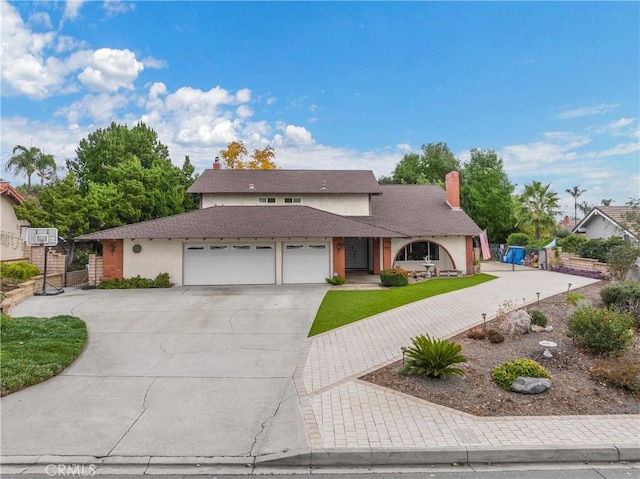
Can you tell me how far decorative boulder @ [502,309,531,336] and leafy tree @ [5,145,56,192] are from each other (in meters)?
47.5

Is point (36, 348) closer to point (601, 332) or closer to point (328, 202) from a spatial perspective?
point (601, 332)

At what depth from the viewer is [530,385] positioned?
652 centimetres

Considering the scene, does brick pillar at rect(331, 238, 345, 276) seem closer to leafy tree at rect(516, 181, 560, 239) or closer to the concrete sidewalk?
the concrete sidewalk

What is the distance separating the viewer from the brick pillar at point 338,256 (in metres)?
20.1

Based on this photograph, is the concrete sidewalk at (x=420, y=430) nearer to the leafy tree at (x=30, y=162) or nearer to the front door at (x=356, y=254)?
the front door at (x=356, y=254)

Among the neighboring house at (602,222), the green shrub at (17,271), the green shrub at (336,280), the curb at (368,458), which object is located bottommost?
the curb at (368,458)

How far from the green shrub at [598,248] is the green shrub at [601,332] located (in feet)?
50.2

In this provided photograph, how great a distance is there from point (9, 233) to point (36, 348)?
19.1 metres

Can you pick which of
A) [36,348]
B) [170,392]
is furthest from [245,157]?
[170,392]

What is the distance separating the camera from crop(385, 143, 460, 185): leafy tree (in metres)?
50.5

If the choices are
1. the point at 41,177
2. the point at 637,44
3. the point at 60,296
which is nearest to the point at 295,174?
the point at 60,296

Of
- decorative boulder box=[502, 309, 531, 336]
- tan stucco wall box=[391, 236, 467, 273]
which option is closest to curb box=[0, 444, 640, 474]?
decorative boulder box=[502, 309, 531, 336]

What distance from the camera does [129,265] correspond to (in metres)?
19.2

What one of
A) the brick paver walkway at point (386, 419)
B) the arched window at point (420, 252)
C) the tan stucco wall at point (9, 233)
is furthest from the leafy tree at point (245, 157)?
the brick paver walkway at point (386, 419)
